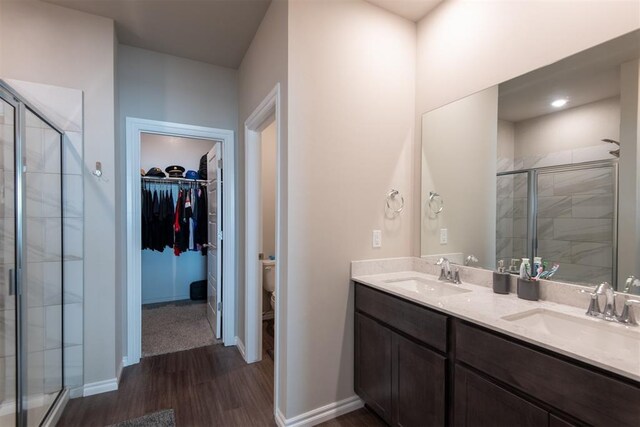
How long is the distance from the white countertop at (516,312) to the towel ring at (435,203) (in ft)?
1.61

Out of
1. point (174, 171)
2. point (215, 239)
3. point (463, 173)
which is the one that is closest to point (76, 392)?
point (215, 239)

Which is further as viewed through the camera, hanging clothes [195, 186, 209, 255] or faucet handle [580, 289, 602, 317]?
hanging clothes [195, 186, 209, 255]

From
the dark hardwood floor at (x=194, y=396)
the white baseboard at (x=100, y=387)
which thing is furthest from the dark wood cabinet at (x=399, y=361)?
the white baseboard at (x=100, y=387)

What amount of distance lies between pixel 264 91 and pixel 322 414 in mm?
2287

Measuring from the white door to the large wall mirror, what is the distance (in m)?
2.06

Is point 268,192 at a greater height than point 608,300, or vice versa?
point 268,192

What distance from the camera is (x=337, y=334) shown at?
197 centimetres

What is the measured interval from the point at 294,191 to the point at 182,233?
288 cm

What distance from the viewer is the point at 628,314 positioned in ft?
3.90

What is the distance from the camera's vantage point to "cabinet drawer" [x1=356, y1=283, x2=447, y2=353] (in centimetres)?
142

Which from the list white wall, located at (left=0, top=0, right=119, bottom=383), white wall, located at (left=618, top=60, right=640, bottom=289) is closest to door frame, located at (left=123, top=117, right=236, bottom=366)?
white wall, located at (left=0, top=0, right=119, bottom=383)

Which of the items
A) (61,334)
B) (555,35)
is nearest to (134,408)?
(61,334)

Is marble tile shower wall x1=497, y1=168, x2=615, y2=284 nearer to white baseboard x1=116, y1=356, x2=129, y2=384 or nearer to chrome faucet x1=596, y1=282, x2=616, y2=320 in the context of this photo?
chrome faucet x1=596, y1=282, x2=616, y2=320

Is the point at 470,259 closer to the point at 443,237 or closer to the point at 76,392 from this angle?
the point at 443,237
